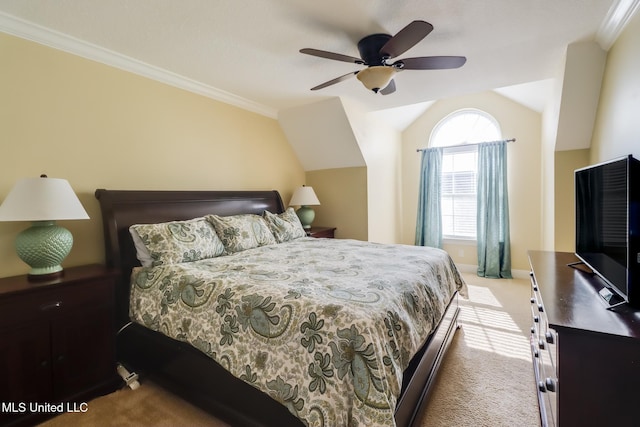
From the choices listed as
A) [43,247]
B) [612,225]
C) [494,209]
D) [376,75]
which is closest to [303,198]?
[376,75]

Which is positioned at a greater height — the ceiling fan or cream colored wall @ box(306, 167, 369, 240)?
the ceiling fan

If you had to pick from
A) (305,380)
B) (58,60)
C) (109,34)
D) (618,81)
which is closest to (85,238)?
(58,60)

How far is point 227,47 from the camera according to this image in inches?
93.3

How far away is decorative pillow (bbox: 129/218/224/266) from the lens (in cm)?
222

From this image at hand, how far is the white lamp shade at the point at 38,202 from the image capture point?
1.75 m

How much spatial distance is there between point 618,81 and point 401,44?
171 cm

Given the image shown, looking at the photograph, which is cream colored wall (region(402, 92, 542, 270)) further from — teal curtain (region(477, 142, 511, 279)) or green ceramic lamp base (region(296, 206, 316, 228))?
green ceramic lamp base (region(296, 206, 316, 228))

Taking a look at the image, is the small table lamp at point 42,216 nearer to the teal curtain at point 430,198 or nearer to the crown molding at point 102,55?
the crown molding at point 102,55

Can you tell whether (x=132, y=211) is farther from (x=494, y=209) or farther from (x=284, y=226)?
(x=494, y=209)

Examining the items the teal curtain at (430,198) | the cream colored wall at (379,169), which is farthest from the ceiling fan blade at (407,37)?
the teal curtain at (430,198)

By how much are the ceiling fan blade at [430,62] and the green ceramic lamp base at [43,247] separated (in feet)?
8.58

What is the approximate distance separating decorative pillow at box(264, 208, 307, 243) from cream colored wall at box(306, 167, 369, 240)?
1029mm

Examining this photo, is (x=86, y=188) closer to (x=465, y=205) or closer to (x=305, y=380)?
(x=305, y=380)

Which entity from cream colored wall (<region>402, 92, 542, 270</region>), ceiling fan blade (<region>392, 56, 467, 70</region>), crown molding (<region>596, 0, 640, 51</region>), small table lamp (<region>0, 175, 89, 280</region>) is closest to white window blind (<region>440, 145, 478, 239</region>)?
cream colored wall (<region>402, 92, 542, 270</region>)
